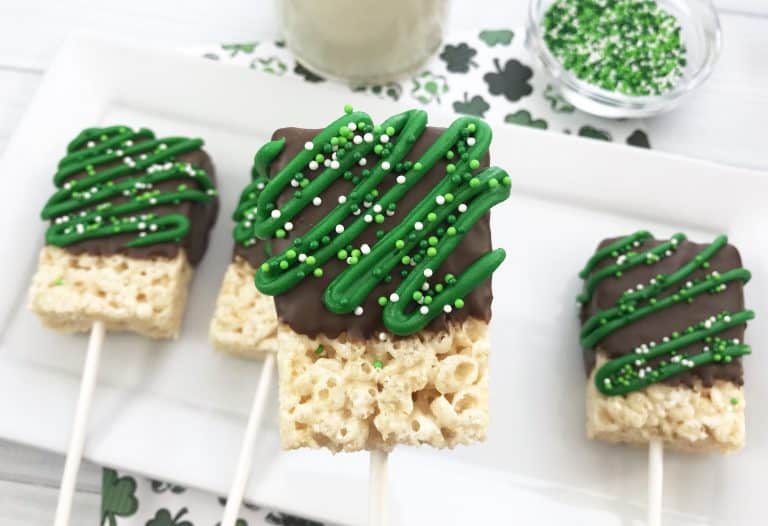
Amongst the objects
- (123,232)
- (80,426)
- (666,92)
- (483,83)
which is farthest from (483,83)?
(80,426)

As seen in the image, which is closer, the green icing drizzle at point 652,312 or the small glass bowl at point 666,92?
the green icing drizzle at point 652,312

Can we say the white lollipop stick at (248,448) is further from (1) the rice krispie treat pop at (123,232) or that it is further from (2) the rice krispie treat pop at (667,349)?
(2) the rice krispie treat pop at (667,349)

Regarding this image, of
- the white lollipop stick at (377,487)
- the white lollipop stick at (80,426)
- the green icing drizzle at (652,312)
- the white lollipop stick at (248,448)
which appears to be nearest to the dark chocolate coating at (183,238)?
the white lollipop stick at (80,426)

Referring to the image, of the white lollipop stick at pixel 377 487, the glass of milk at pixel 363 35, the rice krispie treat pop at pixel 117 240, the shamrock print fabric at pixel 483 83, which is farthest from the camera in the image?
the shamrock print fabric at pixel 483 83

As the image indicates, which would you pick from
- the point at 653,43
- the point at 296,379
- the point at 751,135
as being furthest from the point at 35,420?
the point at 751,135

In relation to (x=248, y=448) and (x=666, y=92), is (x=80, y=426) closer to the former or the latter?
(x=248, y=448)
